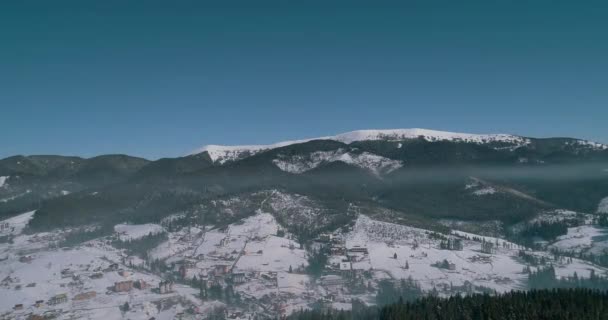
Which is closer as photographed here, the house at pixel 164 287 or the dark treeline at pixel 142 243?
the house at pixel 164 287

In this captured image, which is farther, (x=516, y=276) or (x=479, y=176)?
(x=479, y=176)

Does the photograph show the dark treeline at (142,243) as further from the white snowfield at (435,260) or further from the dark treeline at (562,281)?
the dark treeline at (562,281)

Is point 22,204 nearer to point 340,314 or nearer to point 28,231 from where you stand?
point 28,231

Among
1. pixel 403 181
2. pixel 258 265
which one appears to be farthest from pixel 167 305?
pixel 403 181

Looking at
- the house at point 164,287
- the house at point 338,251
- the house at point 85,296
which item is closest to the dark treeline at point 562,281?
the house at point 338,251

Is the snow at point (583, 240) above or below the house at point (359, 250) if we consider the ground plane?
above

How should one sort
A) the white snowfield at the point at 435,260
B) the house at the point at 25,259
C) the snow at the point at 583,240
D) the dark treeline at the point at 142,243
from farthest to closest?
1. the snow at the point at 583,240
2. the dark treeline at the point at 142,243
3. the house at the point at 25,259
4. the white snowfield at the point at 435,260

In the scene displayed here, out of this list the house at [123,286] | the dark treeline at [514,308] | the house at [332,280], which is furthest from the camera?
the house at [332,280]
